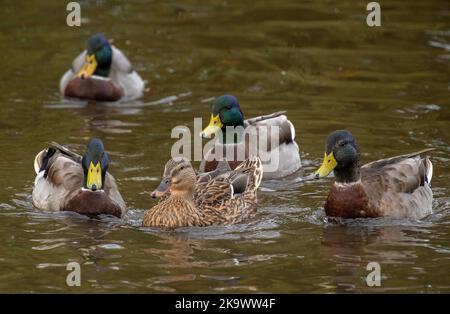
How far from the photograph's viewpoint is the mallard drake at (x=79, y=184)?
12.3 meters

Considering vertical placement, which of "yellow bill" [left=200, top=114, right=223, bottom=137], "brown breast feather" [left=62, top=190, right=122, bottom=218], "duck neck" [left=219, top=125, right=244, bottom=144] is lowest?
"brown breast feather" [left=62, top=190, right=122, bottom=218]

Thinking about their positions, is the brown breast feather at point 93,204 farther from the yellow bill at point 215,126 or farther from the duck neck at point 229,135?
the duck neck at point 229,135

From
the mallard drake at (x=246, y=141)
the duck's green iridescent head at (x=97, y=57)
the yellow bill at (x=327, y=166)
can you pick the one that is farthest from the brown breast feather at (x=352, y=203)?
the duck's green iridescent head at (x=97, y=57)

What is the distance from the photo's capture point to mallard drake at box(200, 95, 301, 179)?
14148mm

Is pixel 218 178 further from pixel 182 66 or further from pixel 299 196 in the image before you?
pixel 182 66

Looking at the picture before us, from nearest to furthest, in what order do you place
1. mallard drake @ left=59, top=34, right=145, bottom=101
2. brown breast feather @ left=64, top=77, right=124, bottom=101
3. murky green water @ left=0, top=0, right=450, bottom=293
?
1. murky green water @ left=0, top=0, right=450, bottom=293
2. brown breast feather @ left=64, top=77, right=124, bottom=101
3. mallard drake @ left=59, top=34, right=145, bottom=101

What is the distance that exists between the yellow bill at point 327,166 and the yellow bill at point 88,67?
22.4ft

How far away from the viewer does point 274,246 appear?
1141 centimetres

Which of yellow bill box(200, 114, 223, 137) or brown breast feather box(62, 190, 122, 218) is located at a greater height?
yellow bill box(200, 114, 223, 137)

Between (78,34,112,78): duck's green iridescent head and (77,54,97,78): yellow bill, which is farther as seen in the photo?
(78,34,112,78): duck's green iridescent head

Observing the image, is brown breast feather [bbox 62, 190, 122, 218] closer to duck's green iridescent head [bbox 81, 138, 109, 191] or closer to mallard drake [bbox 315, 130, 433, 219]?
duck's green iridescent head [bbox 81, 138, 109, 191]

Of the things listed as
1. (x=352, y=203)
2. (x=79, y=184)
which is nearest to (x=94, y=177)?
(x=79, y=184)

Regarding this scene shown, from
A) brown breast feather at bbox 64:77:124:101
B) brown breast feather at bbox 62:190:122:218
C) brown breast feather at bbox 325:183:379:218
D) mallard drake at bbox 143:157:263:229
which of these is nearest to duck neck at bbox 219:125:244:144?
mallard drake at bbox 143:157:263:229

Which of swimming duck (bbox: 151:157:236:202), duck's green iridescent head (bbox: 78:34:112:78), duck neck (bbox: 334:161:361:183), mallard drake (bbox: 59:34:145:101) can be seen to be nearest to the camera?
swimming duck (bbox: 151:157:236:202)
